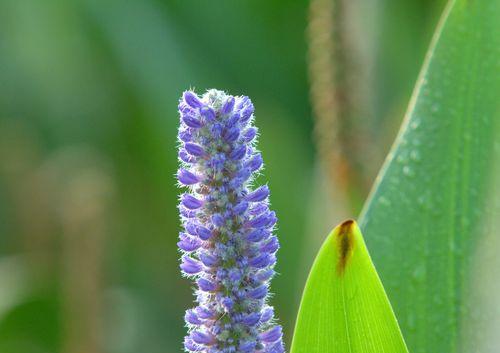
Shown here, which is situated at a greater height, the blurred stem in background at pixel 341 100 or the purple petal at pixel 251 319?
the blurred stem in background at pixel 341 100

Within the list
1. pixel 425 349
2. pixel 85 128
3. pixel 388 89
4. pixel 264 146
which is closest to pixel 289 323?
pixel 264 146

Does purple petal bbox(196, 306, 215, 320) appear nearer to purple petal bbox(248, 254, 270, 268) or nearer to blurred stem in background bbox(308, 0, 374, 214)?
purple petal bbox(248, 254, 270, 268)

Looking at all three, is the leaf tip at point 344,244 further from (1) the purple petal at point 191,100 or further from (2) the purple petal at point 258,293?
(1) the purple petal at point 191,100

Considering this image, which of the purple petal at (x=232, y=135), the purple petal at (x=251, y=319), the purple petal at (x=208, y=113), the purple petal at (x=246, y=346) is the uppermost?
the purple petal at (x=208, y=113)

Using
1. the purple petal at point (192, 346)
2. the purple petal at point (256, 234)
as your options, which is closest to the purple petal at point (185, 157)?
the purple petal at point (256, 234)

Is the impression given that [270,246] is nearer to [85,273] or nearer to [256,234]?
[256,234]

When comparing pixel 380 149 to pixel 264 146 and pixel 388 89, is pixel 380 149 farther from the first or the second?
pixel 388 89
